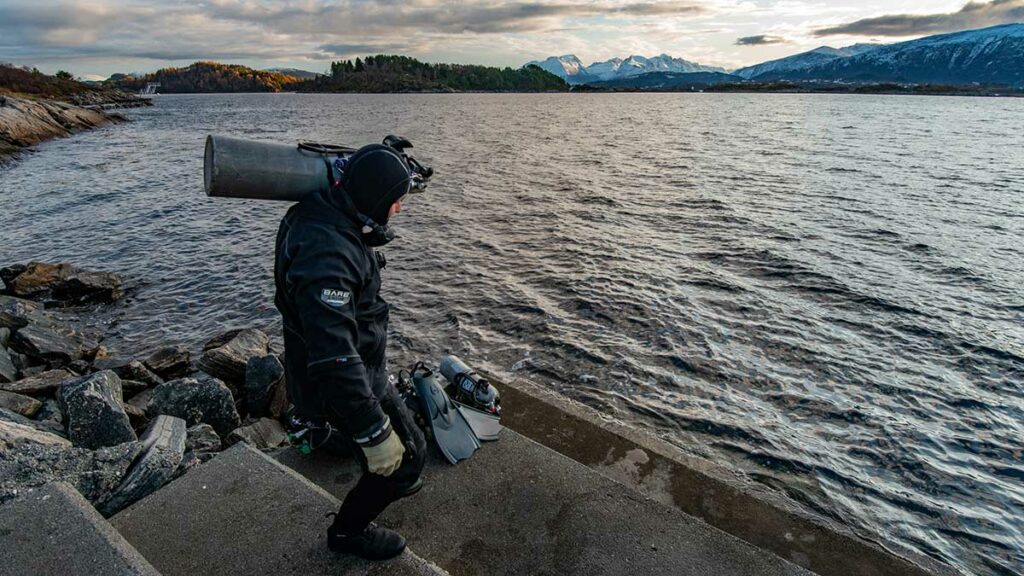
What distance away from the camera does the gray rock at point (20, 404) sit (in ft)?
22.1

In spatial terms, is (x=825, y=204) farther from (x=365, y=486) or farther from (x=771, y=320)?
(x=365, y=486)

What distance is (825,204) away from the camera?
21.8 metres

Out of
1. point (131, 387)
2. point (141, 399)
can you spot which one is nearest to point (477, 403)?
point (141, 399)

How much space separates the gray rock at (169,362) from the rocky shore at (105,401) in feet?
0.06

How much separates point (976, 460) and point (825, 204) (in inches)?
642

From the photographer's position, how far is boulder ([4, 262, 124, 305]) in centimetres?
1368

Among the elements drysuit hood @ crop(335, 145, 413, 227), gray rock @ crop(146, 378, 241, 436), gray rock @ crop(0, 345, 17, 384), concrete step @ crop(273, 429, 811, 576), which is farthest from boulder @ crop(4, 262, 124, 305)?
drysuit hood @ crop(335, 145, 413, 227)

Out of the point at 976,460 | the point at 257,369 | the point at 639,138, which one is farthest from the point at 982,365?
the point at 639,138

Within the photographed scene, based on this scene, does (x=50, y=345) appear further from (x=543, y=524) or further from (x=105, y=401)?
(x=543, y=524)

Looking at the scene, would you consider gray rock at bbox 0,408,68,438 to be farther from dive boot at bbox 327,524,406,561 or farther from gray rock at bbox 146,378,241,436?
dive boot at bbox 327,524,406,561

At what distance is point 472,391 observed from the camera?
220 inches

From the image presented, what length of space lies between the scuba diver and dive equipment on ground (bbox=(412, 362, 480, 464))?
1.23 meters

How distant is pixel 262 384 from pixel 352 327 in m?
5.55

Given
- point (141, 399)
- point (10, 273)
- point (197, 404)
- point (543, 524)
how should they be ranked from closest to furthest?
point (543, 524) → point (197, 404) → point (141, 399) → point (10, 273)
